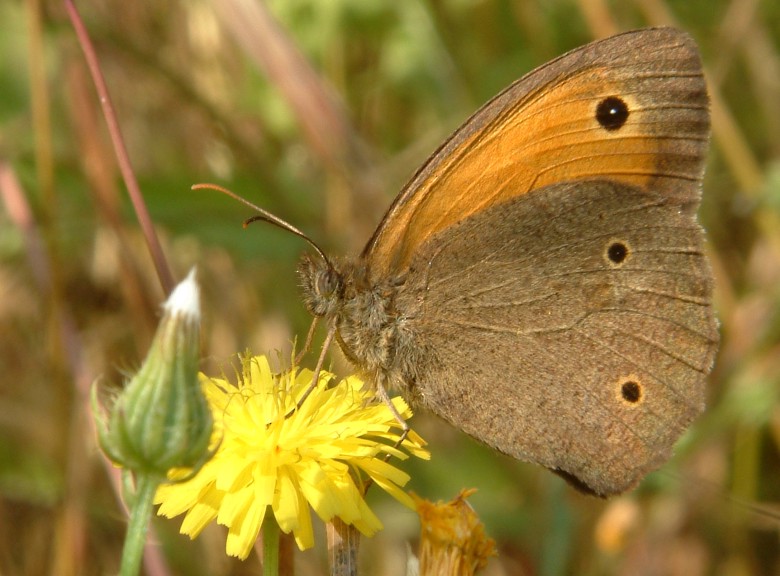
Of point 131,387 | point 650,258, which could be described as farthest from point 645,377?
point 131,387

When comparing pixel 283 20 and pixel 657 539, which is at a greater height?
pixel 283 20

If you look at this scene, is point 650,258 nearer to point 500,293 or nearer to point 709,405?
point 500,293

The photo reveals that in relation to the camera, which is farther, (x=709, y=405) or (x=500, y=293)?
(x=709, y=405)

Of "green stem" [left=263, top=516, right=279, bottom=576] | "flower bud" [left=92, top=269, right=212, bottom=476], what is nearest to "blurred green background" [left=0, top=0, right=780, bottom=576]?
"green stem" [left=263, top=516, right=279, bottom=576]

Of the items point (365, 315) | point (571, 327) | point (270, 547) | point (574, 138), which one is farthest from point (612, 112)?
point (270, 547)

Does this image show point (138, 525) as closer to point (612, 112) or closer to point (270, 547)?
point (270, 547)

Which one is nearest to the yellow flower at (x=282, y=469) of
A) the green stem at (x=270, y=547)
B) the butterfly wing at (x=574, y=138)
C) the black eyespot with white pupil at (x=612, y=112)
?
the green stem at (x=270, y=547)
